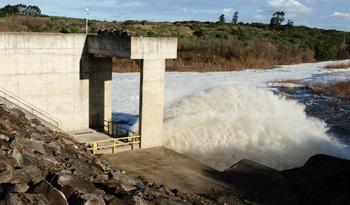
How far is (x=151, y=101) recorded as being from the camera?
71.9ft

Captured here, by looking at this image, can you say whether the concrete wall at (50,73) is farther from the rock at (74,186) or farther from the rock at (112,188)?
the rock at (74,186)

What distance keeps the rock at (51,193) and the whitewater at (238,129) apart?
41.6 ft

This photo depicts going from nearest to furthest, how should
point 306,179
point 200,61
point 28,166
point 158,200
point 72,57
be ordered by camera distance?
point 28,166, point 158,200, point 306,179, point 72,57, point 200,61

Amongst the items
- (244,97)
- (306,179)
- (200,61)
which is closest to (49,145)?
(306,179)

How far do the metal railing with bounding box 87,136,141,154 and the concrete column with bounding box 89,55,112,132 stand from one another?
2892 millimetres

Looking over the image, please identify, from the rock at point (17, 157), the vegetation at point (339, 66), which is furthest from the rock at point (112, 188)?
the vegetation at point (339, 66)

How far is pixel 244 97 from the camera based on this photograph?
36531mm

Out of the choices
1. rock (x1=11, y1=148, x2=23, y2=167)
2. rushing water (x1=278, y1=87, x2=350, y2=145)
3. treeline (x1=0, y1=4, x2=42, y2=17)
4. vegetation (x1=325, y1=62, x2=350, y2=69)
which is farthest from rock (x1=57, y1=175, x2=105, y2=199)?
treeline (x1=0, y1=4, x2=42, y2=17)

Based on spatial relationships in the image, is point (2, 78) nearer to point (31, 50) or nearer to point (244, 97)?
point (31, 50)

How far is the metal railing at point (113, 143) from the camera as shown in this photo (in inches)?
837

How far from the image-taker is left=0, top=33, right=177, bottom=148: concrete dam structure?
2133cm

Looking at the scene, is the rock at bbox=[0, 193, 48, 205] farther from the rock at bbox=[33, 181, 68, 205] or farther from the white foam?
the white foam

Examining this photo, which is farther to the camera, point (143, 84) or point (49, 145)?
point (143, 84)

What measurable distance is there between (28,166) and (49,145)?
5.08 m
